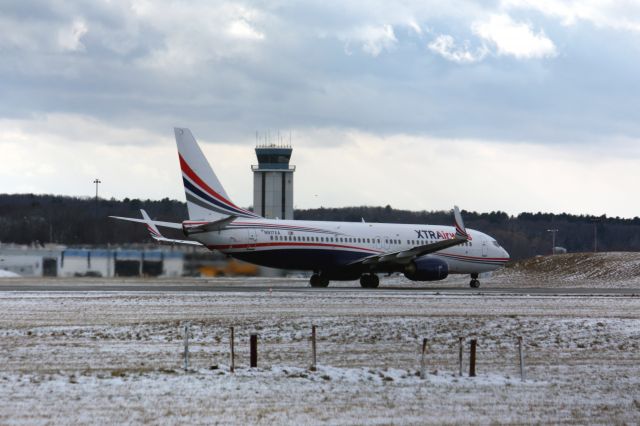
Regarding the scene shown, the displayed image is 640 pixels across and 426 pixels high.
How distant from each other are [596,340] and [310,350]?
27.5ft

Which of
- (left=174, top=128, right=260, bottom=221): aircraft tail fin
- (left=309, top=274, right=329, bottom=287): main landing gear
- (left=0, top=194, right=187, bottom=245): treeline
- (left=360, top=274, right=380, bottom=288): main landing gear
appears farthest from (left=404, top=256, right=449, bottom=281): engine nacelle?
(left=0, top=194, right=187, bottom=245): treeline

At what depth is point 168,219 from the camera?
110188mm

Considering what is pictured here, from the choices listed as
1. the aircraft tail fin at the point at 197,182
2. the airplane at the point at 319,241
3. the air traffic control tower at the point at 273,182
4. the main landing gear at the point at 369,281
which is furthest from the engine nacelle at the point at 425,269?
the air traffic control tower at the point at 273,182

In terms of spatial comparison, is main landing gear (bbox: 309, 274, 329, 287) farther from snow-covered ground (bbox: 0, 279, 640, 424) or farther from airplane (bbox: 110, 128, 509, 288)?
snow-covered ground (bbox: 0, 279, 640, 424)

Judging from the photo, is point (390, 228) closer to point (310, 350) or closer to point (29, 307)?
point (29, 307)

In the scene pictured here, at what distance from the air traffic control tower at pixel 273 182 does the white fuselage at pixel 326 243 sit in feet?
127

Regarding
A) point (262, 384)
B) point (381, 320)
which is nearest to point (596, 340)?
point (381, 320)

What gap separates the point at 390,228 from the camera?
55.5m

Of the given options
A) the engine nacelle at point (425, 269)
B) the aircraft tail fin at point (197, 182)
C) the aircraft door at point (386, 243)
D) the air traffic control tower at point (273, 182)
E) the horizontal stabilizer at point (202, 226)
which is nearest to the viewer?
the horizontal stabilizer at point (202, 226)

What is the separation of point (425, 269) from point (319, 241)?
6.13 metres

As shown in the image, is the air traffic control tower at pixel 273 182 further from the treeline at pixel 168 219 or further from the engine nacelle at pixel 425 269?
the engine nacelle at pixel 425 269

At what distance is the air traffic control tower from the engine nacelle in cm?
4263

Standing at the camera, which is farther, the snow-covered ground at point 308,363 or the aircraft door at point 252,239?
the aircraft door at point 252,239

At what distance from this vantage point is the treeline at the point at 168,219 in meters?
70.4
